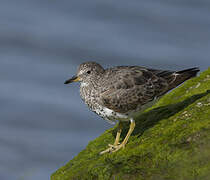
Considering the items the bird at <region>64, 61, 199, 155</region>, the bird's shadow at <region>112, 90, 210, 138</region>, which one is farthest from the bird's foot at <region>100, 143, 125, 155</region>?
the bird's shadow at <region>112, 90, 210, 138</region>

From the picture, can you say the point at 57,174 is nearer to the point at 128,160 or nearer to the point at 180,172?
the point at 128,160

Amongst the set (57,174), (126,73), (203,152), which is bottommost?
(57,174)

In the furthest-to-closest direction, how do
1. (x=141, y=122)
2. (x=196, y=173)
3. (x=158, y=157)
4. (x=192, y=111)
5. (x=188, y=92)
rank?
(x=188, y=92) < (x=141, y=122) < (x=192, y=111) < (x=158, y=157) < (x=196, y=173)

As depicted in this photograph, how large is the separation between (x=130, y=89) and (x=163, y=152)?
10.0ft

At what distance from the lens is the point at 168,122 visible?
9.70 meters

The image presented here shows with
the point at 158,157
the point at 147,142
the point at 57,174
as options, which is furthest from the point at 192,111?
the point at 57,174

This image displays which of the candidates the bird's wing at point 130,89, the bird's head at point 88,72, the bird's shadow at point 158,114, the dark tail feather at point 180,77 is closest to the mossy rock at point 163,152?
the bird's shadow at point 158,114

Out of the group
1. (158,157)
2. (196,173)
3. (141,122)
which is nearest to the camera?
(196,173)

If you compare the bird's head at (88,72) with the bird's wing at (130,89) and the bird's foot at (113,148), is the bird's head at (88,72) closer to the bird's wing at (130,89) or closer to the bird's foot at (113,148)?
the bird's wing at (130,89)

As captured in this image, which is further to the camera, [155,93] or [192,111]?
[155,93]

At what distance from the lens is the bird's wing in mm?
10227

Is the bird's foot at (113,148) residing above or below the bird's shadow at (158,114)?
below

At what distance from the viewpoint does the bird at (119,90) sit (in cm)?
1023

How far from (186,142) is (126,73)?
3459 mm
